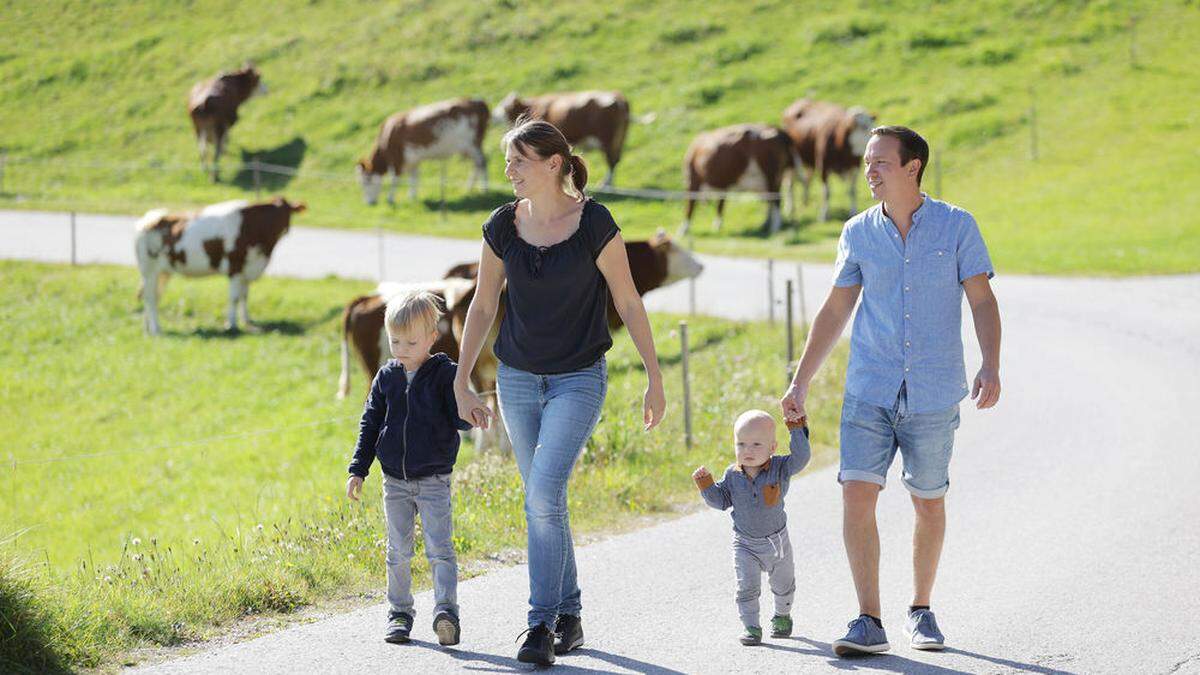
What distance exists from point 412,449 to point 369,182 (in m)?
29.0

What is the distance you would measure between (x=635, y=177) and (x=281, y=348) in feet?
47.7

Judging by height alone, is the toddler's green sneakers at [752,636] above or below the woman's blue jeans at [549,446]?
below

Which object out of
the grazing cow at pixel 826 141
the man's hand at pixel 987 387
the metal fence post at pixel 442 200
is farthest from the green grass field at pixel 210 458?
the grazing cow at pixel 826 141

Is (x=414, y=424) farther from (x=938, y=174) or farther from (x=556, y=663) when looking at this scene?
(x=938, y=174)

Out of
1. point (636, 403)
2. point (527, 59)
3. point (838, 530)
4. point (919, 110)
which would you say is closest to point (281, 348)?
point (636, 403)

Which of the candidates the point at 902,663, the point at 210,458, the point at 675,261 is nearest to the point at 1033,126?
the point at 675,261

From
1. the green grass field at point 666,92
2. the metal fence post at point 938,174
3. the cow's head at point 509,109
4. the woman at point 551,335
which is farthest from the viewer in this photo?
the cow's head at point 509,109

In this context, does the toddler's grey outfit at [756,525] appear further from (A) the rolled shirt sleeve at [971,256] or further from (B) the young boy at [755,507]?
(A) the rolled shirt sleeve at [971,256]

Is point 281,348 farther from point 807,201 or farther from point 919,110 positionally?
point 919,110

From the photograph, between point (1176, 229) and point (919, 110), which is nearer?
point (1176, 229)

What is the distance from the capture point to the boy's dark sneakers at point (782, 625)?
680 cm

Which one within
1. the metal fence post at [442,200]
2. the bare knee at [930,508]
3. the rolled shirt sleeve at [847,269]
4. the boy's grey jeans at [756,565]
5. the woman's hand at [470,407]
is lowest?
the boy's grey jeans at [756,565]

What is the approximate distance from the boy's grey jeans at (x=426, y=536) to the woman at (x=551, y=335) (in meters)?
0.47

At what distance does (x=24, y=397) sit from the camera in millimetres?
20078
